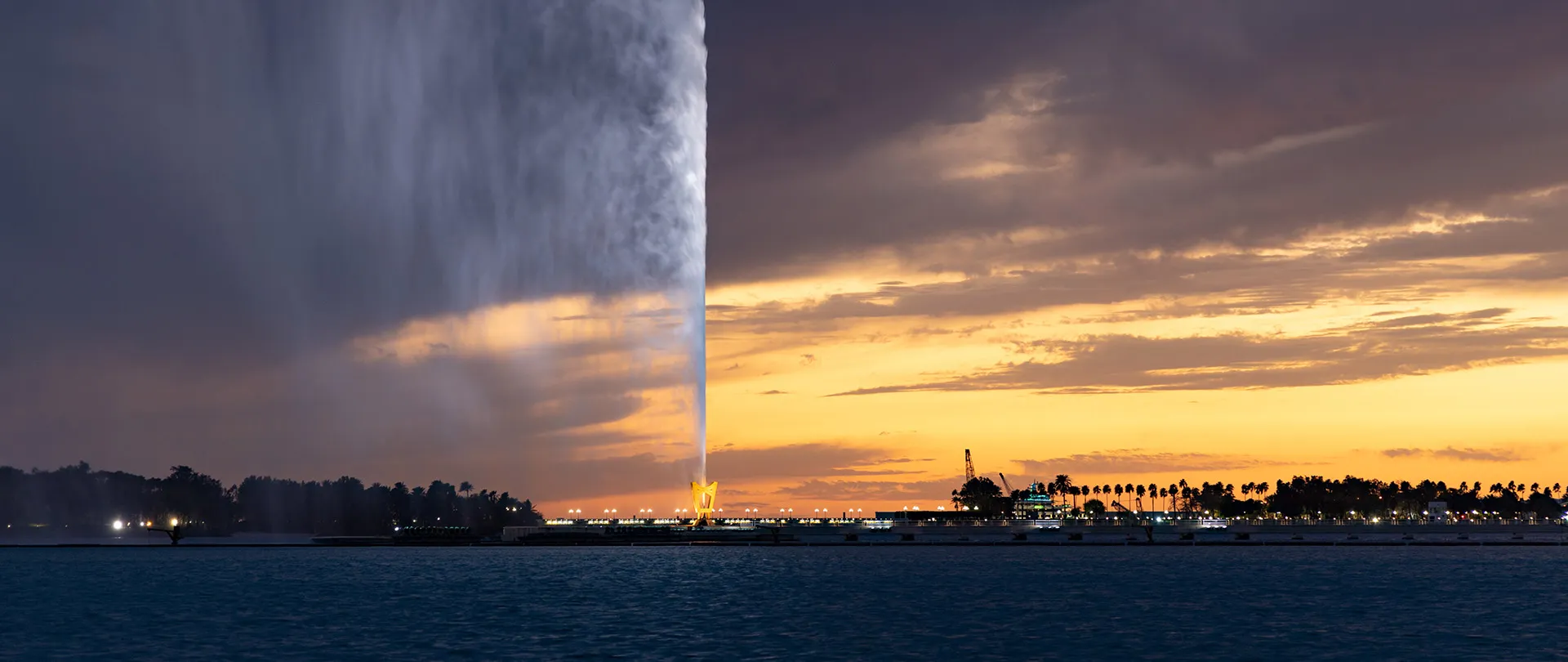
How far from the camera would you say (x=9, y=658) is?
Answer: 73.6m

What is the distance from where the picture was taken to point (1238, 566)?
189875 mm

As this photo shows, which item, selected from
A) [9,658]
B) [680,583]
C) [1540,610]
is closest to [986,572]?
[680,583]

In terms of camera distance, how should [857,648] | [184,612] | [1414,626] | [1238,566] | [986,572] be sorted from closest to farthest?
[857,648], [1414,626], [184,612], [986,572], [1238,566]

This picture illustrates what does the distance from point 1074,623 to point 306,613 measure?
55.8m

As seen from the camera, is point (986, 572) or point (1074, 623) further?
point (986, 572)

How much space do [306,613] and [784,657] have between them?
49.0 m

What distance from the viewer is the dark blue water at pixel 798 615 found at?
75375 millimetres

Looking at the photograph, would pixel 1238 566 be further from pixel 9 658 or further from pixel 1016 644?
pixel 9 658

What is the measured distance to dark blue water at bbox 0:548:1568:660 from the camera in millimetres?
75375

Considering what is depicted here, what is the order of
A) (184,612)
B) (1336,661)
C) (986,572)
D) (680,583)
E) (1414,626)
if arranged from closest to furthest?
(1336,661)
(1414,626)
(184,612)
(680,583)
(986,572)

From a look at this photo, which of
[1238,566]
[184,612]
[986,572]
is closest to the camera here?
[184,612]

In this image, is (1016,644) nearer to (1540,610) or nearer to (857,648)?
(857,648)

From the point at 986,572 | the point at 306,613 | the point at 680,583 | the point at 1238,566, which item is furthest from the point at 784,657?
the point at 1238,566

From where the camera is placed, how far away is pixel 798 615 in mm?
98438
